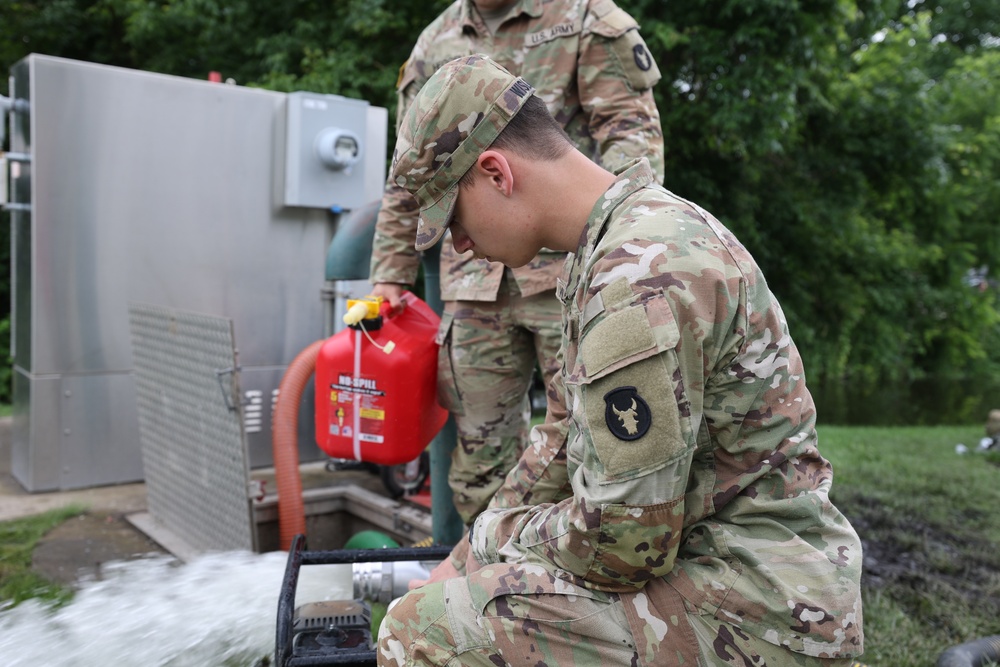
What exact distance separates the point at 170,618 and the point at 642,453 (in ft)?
6.68

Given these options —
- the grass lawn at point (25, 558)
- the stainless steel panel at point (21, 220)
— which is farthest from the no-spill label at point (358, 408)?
the stainless steel panel at point (21, 220)

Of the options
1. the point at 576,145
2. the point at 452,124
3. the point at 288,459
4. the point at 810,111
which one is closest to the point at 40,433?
the point at 288,459

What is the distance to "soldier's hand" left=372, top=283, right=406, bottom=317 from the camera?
2988 millimetres

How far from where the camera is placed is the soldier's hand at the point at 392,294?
2.99 m

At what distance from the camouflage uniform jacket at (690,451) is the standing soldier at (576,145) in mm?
1169

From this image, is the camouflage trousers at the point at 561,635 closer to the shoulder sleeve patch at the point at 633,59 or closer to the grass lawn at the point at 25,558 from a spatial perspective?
the shoulder sleeve patch at the point at 633,59

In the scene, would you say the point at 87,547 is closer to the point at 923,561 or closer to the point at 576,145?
the point at 576,145

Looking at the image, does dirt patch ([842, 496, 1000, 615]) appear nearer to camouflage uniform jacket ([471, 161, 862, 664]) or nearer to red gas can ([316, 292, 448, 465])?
red gas can ([316, 292, 448, 465])

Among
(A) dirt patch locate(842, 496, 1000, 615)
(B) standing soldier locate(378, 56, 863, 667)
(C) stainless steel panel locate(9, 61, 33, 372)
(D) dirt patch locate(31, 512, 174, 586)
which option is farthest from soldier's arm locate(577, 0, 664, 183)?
(C) stainless steel panel locate(9, 61, 33, 372)

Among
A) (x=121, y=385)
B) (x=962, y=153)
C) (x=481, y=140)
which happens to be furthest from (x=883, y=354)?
(x=481, y=140)

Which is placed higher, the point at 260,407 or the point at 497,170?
the point at 497,170

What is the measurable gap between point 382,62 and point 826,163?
21.3 feet

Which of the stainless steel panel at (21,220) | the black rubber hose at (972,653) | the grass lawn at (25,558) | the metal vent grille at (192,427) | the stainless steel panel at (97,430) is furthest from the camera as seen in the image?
the stainless steel panel at (97,430)

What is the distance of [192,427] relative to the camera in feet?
12.4
